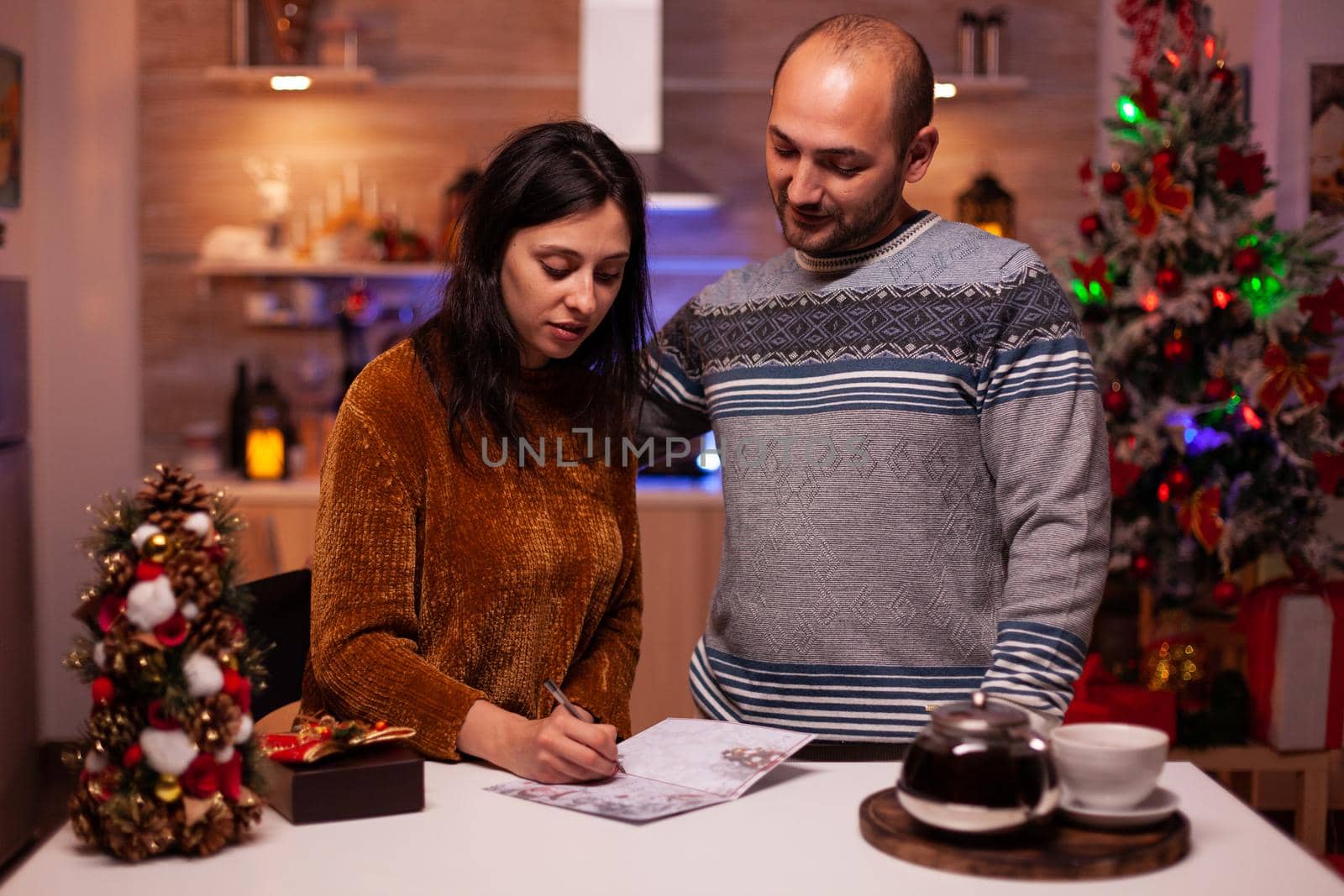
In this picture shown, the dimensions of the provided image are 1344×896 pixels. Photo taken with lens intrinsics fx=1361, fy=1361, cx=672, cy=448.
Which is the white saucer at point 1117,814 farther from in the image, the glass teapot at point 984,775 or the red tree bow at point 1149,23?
the red tree bow at point 1149,23

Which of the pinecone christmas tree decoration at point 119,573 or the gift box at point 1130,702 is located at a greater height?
the pinecone christmas tree decoration at point 119,573

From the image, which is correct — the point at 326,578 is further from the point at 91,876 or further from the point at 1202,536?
the point at 1202,536

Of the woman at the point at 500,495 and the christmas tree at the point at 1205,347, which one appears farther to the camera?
the christmas tree at the point at 1205,347

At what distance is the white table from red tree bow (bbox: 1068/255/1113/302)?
241 centimetres

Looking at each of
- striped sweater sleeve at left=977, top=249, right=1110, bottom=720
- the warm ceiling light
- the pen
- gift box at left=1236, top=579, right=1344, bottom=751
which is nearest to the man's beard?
striped sweater sleeve at left=977, top=249, right=1110, bottom=720

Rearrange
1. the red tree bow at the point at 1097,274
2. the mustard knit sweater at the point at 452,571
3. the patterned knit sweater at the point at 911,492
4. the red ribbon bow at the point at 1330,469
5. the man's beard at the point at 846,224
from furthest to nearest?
the red tree bow at the point at 1097,274 < the red ribbon bow at the point at 1330,469 < the man's beard at the point at 846,224 < the patterned knit sweater at the point at 911,492 < the mustard knit sweater at the point at 452,571

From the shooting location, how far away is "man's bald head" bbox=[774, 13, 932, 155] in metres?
1.64

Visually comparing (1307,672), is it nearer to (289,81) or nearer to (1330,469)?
(1330,469)

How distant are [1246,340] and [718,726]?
94.9 inches

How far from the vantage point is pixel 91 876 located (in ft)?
3.68

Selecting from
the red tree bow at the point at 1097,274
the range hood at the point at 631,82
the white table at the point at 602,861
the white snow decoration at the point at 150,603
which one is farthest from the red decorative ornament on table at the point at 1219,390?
the white snow decoration at the point at 150,603

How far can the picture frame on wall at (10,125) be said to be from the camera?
4.00m

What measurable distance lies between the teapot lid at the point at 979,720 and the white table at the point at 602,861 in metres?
0.12

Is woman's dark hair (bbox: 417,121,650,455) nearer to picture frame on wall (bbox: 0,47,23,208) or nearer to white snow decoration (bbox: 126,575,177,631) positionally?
white snow decoration (bbox: 126,575,177,631)
